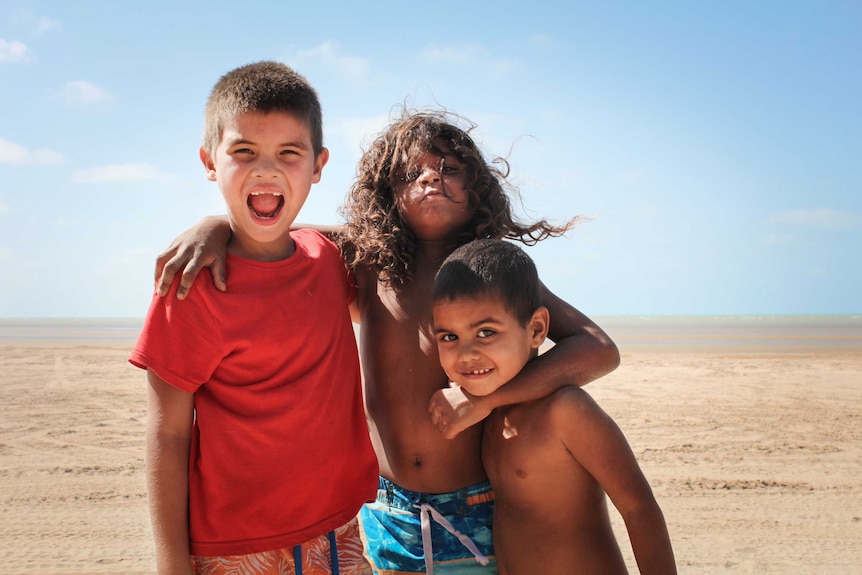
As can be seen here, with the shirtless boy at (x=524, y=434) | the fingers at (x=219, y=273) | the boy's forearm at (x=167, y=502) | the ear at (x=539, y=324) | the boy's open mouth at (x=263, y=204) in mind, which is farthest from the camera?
the ear at (x=539, y=324)

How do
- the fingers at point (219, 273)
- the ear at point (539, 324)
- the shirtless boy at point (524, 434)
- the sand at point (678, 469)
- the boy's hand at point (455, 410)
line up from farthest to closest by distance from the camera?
the sand at point (678, 469) < the ear at point (539, 324) < the boy's hand at point (455, 410) < the shirtless boy at point (524, 434) < the fingers at point (219, 273)

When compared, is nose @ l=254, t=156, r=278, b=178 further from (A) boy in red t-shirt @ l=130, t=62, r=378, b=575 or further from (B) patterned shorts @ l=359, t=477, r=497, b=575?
(B) patterned shorts @ l=359, t=477, r=497, b=575

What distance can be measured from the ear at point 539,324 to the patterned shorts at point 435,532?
0.58 meters

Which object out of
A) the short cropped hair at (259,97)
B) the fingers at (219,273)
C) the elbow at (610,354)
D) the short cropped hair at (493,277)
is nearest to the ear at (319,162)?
the short cropped hair at (259,97)

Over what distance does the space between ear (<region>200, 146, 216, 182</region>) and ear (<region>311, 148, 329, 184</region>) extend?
32cm

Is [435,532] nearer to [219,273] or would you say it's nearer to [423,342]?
[423,342]

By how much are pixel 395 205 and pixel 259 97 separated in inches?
36.8

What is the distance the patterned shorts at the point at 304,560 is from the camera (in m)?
1.84

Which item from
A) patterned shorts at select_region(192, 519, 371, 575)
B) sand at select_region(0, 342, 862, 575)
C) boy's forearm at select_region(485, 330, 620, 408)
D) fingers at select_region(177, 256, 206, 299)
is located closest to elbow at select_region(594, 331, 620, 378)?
boy's forearm at select_region(485, 330, 620, 408)

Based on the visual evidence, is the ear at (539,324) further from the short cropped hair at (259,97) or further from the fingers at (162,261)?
the fingers at (162,261)

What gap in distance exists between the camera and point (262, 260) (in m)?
2.11

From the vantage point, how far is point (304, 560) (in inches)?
75.0

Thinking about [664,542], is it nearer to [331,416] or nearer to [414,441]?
[414,441]

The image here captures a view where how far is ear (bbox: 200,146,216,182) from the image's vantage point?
2.09 meters
